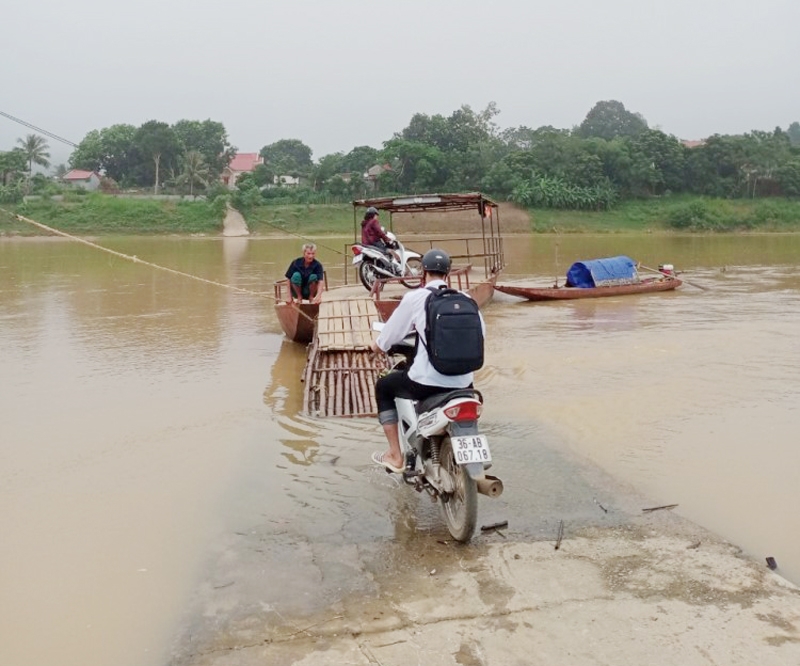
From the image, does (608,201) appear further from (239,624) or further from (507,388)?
(239,624)

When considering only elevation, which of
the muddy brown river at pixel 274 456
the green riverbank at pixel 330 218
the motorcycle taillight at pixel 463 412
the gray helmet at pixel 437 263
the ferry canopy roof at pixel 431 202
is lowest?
the muddy brown river at pixel 274 456

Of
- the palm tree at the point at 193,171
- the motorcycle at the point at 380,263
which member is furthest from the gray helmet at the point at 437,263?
the palm tree at the point at 193,171

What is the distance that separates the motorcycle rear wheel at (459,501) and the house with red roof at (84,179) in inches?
2565

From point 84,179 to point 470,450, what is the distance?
67.7m

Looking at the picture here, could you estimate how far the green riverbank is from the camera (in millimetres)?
48219

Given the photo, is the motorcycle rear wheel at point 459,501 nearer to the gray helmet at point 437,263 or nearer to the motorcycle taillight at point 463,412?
the motorcycle taillight at point 463,412

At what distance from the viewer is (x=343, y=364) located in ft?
27.5

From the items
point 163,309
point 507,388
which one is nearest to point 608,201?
point 163,309

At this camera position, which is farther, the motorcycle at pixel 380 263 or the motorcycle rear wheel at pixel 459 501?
the motorcycle at pixel 380 263

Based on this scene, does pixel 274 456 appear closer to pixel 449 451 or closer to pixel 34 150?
pixel 449 451

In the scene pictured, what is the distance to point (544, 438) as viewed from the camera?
6.32m

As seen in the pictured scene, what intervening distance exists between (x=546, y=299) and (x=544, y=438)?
1020 cm

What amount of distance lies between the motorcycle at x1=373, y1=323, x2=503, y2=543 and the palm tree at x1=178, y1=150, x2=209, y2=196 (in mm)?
55383

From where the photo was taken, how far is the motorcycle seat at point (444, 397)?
14.0 feet
